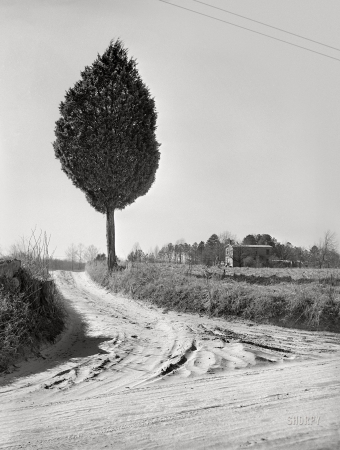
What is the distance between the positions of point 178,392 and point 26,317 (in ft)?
12.4

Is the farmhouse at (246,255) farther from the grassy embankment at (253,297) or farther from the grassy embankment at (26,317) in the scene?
the grassy embankment at (26,317)

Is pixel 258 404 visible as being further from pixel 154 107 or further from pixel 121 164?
pixel 154 107

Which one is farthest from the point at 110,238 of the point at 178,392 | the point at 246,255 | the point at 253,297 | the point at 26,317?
the point at 178,392

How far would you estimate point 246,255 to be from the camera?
25531 millimetres

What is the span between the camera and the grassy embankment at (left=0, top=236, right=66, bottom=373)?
6125 millimetres

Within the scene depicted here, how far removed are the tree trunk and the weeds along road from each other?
401 inches

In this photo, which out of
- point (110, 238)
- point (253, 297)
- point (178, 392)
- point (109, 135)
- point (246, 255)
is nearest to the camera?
point (178, 392)

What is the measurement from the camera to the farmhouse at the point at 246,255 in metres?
22.8

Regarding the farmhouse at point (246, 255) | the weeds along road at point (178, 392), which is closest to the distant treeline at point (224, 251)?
the farmhouse at point (246, 255)

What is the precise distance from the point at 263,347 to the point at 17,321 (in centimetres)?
429

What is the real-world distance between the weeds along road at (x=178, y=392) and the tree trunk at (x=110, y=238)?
33.4 feet

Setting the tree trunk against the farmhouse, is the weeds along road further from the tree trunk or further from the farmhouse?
the farmhouse

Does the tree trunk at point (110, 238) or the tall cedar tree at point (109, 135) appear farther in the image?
the tree trunk at point (110, 238)

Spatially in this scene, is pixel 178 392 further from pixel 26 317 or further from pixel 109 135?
pixel 109 135
